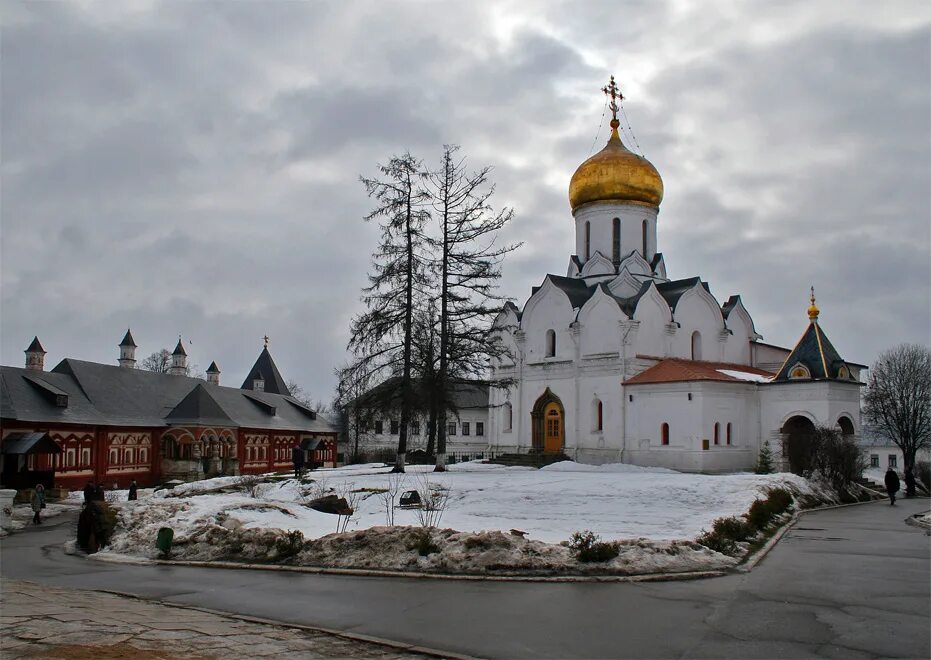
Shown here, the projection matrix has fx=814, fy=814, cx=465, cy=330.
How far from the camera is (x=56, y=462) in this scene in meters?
32.3

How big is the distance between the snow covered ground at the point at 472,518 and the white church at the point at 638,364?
21.3 ft

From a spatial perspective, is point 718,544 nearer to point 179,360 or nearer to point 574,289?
point 574,289

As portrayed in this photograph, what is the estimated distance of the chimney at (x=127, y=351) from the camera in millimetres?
44656

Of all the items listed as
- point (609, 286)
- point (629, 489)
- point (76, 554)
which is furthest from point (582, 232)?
point (76, 554)

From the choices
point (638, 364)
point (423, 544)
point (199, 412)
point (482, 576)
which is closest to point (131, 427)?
point (199, 412)

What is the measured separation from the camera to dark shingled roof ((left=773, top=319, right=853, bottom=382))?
33531 mm

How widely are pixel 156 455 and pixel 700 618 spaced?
3432 cm

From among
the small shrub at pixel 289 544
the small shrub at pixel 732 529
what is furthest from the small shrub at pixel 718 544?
the small shrub at pixel 289 544

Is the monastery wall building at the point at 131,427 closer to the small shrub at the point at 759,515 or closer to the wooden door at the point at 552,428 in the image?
the wooden door at the point at 552,428

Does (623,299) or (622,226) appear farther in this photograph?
(622,226)

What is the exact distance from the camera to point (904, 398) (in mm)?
51031

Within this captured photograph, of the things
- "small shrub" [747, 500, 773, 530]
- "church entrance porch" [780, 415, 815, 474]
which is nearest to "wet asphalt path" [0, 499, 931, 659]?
"small shrub" [747, 500, 773, 530]

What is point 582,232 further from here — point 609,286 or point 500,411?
point 500,411

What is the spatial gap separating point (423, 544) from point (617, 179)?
29.4 m
